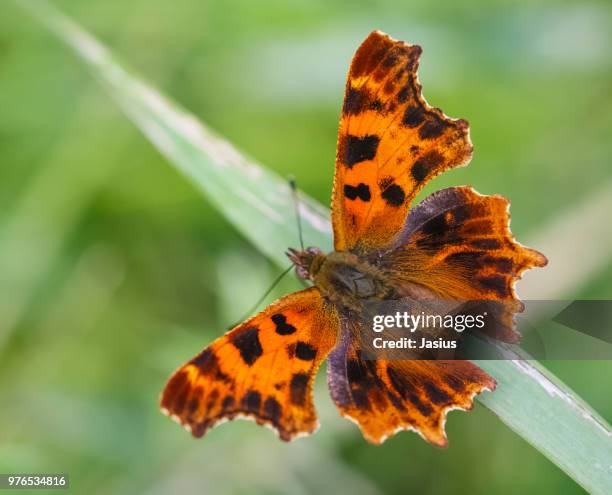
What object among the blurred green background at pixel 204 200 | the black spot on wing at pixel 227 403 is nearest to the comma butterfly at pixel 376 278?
the black spot on wing at pixel 227 403

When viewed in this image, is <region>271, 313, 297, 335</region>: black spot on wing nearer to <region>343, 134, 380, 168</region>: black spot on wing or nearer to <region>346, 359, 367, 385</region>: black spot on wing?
<region>346, 359, 367, 385</region>: black spot on wing

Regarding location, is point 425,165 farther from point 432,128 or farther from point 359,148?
point 359,148

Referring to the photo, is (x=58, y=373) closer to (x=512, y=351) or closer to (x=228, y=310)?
(x=228, y=310)

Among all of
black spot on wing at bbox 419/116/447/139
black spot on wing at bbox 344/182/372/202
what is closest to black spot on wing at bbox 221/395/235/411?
black spot on wing at bbox 344/182/372/202

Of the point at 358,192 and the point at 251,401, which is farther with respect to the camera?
the point at 358,192

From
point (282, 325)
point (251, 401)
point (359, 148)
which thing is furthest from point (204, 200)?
point (251, 401)

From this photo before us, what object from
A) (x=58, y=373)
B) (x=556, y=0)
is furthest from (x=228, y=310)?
(x=556, y=0)

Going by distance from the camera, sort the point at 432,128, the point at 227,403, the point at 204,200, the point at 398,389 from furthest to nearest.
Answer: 1. the point at 204,200
2. the point at 432,128
3. the point at 398,389
4. the point at 227,403
